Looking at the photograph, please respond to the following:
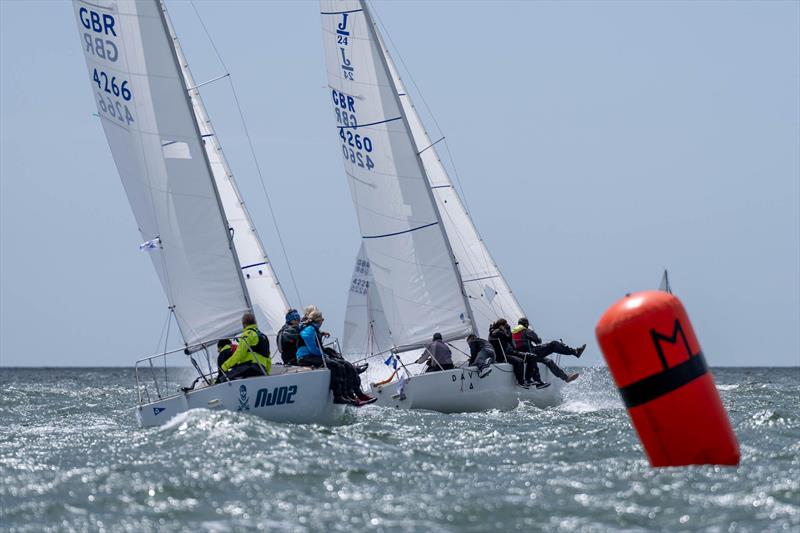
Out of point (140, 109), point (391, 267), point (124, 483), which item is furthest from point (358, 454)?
point (391, 267)

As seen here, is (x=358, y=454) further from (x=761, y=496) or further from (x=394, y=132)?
(x=394, y=132)

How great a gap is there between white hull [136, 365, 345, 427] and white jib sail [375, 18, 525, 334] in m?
6.78

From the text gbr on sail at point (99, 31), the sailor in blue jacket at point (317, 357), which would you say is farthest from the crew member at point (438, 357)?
the text gbr on sail at point (99, 31)

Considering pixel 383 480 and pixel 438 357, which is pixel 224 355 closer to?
pixel 438 357

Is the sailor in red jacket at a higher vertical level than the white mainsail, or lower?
lower

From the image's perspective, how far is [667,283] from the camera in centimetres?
2128

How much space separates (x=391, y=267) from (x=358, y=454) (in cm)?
798

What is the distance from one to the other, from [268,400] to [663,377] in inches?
218

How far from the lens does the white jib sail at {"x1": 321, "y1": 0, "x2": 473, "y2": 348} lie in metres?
17.8

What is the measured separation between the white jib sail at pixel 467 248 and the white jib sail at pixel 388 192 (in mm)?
1195

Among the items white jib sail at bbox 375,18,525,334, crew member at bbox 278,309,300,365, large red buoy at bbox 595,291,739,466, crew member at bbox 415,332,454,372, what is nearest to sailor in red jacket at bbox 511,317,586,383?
crew member at bbox 415,332,454,372

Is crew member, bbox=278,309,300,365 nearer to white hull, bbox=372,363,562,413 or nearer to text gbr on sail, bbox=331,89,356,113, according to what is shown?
white hull, bbox=372,363,562,413

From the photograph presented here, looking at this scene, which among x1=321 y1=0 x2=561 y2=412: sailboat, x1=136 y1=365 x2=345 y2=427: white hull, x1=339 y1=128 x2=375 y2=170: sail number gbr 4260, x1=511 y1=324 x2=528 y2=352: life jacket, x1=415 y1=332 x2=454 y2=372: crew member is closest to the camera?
x1=136 y1=365 x2=345 y2=427: white hull

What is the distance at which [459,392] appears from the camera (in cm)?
1578
